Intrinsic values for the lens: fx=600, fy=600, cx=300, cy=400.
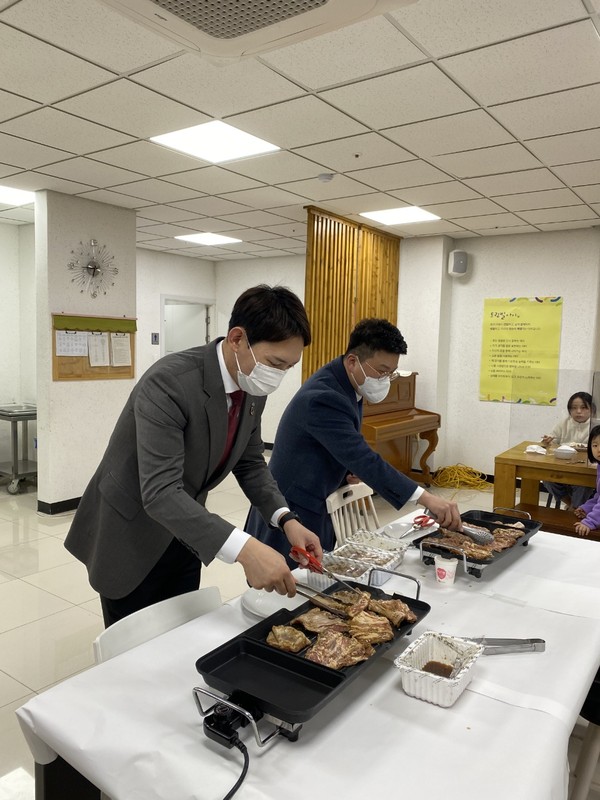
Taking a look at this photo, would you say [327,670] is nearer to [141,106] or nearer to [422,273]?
[141,106]

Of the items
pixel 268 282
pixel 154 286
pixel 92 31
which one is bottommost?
pixel 154 286

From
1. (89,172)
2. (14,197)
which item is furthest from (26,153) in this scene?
(14,197)

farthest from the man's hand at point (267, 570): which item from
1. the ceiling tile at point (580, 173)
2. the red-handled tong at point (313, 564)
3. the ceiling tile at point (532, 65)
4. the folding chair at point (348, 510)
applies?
the ceiling tile at point (580, 173)

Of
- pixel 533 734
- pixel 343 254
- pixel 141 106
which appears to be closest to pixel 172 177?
pixel 141 106

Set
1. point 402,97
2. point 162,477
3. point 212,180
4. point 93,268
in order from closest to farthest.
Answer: point 162,477 < point 402,97 < point 212,180 < point 93,268

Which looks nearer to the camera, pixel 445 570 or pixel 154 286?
pixel 445 570

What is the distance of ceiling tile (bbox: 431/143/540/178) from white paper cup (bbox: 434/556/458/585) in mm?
2633

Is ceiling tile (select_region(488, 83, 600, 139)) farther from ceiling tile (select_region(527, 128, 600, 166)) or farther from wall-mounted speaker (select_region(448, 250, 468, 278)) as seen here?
wall-mounted speaker (select_region(448, 250, 468, 278))

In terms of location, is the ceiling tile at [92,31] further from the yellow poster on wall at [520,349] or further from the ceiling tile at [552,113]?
the yellow poster on wall at [520,349]

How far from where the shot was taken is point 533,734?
3.58ft

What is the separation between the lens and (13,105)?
3006 mm

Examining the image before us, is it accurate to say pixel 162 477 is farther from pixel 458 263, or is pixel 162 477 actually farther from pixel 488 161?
pixel 458 263

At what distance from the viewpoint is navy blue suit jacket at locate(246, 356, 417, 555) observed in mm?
2172

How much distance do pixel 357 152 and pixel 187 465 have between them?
105 inches
